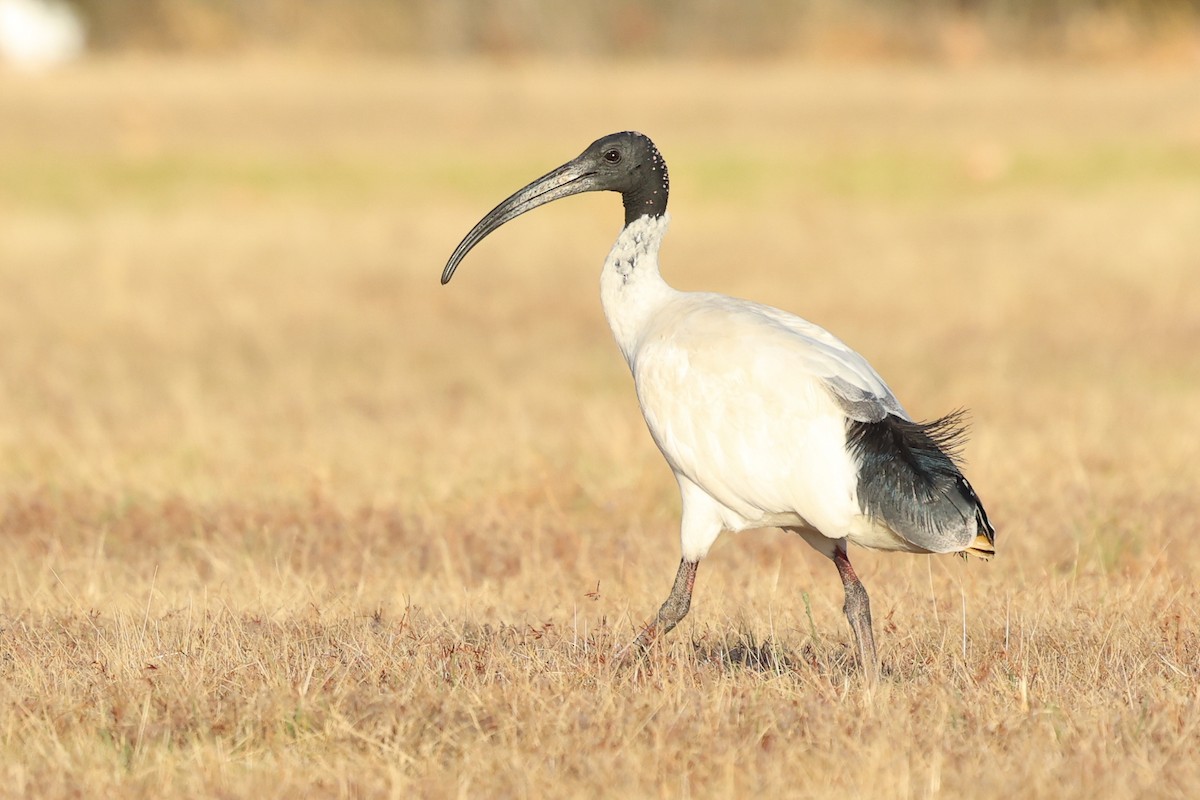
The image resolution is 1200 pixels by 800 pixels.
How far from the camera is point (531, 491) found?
8.73 meters

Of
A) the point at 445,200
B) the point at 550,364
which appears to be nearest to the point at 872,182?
the point at 445,200

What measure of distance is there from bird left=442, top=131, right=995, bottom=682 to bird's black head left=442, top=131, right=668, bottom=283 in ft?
1.33

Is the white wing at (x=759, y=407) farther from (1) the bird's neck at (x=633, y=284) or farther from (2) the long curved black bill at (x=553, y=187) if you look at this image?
(2) the long curved black bill at (x=553, y=187)

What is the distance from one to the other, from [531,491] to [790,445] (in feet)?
11.0

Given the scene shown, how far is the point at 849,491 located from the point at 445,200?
58.4 ft

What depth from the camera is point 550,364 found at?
45.5 ft

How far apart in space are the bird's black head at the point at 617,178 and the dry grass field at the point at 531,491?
4.52 ft

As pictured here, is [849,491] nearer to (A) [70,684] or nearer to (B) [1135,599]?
(B) [1135,599]

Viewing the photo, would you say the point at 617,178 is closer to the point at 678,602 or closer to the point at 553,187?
the point at 553,187

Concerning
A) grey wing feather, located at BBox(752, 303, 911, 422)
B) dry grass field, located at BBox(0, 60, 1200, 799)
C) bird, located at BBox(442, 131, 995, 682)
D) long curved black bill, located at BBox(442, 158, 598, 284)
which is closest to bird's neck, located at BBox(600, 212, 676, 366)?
bird, located at BBox(442, 131, 995, 682)

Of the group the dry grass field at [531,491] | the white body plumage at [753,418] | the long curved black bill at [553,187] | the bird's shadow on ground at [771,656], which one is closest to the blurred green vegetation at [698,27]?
the dry grass field at [531,491]

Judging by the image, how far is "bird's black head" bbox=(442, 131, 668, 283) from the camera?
21.0 feet

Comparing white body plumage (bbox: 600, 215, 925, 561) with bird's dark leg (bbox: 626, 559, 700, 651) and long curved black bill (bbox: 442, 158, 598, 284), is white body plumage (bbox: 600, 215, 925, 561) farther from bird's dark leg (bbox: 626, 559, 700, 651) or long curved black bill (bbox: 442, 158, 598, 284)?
long curved black bill (bbox: 442, 158, 598, 284)

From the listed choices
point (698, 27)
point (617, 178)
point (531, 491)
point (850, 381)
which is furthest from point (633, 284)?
point (698, 27)
